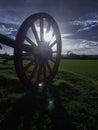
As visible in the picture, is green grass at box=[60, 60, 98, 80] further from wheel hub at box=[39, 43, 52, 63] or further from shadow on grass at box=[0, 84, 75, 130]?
shadow on grass at box=[0, 84, 75, 130]

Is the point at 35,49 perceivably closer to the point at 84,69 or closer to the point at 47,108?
the point at 47,108

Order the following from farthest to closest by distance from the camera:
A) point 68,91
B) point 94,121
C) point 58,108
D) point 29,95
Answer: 1. point 68,91
2. point 29,95
3. point 58,108
4. point 94,121

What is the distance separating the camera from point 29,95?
7.25m

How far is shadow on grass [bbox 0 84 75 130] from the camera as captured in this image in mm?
4906

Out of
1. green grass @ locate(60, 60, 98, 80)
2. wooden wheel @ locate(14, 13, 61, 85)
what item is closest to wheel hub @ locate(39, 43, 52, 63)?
wooden wheel @ locate(14, 13, 61, 85)

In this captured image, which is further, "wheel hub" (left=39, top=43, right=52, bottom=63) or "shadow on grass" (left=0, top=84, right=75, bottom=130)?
"wheel hub" (left=39, top=43, right=52, bottom=63)

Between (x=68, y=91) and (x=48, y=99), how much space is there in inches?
57.6

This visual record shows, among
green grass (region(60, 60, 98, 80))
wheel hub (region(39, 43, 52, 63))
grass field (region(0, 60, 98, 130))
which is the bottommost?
green grass (region(60, 60, 98, 80))

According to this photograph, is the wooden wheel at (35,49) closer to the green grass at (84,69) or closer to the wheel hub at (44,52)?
the wheel hub at (44,52)

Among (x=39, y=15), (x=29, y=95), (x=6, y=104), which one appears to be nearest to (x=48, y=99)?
(x=29, y=95)

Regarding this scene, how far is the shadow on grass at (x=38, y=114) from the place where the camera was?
16.1 ft

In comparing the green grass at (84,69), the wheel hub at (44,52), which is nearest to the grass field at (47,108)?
the wheel hub at (44,52)

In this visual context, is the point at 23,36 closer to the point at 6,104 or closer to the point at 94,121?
the point at 6,104

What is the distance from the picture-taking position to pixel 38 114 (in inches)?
222
